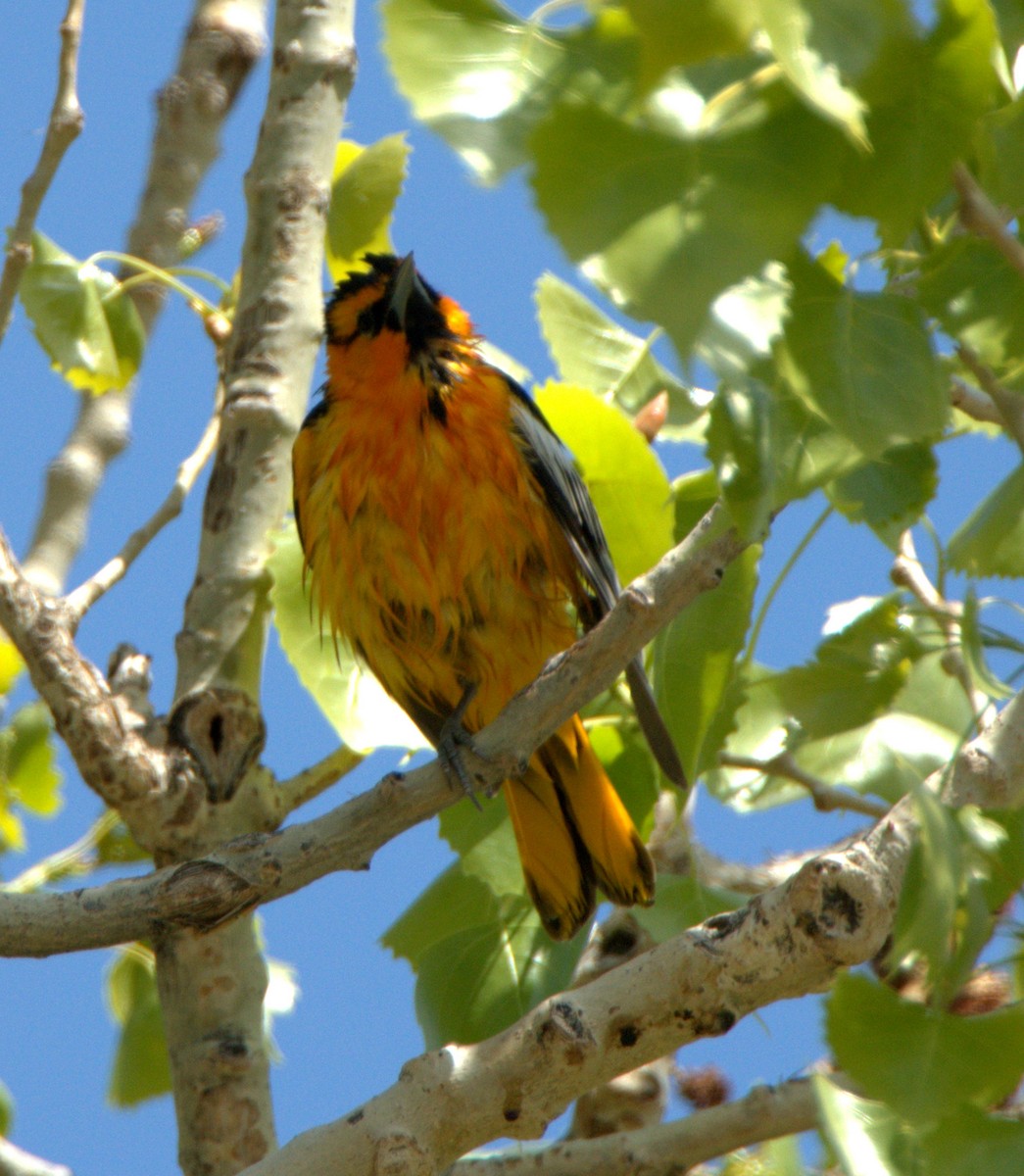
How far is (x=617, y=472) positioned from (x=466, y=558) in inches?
21.8

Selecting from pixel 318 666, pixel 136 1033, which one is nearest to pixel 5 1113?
pixel 136 1033

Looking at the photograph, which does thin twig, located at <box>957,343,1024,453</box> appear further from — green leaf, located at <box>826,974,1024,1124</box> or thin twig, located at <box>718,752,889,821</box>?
thin twig, located at <box>718,752,889,821</box>

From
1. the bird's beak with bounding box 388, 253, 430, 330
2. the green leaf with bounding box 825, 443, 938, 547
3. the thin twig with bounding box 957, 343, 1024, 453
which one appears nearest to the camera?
the thin twig with bounding box 957, 343, 1024, 453

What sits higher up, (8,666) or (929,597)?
(8,666)

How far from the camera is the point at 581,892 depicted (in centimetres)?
289

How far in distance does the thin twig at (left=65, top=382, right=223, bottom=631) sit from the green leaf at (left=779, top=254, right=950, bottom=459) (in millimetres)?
1968

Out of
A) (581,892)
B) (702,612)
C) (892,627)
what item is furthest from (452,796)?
(581,892)

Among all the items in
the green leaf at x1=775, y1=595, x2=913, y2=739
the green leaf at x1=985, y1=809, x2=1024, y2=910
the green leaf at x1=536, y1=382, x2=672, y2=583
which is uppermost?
the green leaf at x1=536, y1=382, x2=672, y2=583

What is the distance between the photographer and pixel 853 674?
189cm

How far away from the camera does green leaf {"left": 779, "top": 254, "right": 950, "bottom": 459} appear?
0.99 metres

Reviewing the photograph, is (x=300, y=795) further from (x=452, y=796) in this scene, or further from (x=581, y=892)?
(x=452, y=796)

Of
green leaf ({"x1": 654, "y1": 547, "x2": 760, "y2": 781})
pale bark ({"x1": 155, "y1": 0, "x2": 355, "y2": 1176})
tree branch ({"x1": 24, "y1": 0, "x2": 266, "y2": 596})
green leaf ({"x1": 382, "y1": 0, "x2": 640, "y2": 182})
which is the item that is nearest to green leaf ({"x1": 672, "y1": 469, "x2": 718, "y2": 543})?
green leaf ({"x1": 654, "y1": 547, "x2": 760, "y2": 781})

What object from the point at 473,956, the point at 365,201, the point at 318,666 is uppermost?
the point at 365,201

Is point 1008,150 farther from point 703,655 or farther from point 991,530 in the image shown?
point 703,655
